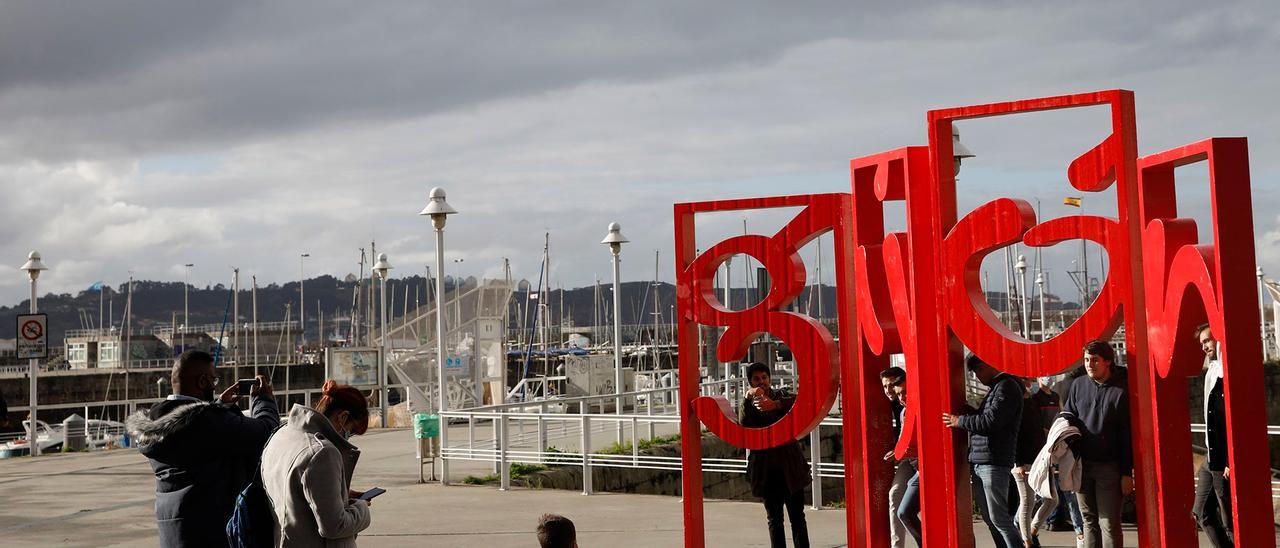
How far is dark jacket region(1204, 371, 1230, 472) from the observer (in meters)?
7.75

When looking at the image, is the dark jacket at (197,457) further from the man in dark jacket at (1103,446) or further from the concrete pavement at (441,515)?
the concrete pavement at (441,515)

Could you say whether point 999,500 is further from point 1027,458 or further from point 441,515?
point 441,515

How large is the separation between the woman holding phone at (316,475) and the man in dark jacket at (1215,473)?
484cm

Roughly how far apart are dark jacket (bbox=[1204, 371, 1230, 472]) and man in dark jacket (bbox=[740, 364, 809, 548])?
2.67m

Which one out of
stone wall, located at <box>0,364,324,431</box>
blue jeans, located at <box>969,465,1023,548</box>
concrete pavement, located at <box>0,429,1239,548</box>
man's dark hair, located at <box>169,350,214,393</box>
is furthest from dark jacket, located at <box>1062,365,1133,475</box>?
stone wall, located at <box>0,364,324,431</box>

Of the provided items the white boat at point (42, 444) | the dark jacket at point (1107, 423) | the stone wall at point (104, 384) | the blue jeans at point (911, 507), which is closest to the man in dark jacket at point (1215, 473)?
the dark jacket at point (1107, 423)

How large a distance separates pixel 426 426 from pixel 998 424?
32.8 feet

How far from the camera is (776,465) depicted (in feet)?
30.8

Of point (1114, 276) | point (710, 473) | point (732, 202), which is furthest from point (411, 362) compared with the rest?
point (1114, 276)

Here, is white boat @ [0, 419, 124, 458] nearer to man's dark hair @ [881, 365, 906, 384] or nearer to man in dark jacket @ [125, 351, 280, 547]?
man's dark hair @ [881, 365, 906, 384]

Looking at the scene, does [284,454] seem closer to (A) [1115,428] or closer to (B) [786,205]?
(B) [786,205]

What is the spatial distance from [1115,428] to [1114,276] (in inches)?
60.1

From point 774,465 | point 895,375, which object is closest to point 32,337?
point 774,465

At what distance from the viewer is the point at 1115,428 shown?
7895mm
